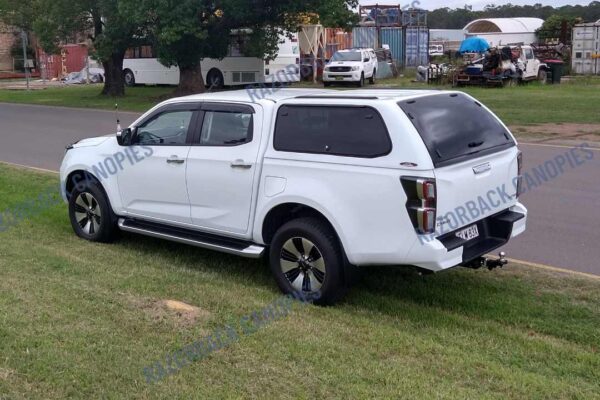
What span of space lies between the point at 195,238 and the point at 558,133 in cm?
1205

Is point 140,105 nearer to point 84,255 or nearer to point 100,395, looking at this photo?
point 84,255

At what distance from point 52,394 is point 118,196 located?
3409mm

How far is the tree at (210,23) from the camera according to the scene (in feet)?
78.8

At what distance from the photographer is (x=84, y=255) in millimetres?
6875

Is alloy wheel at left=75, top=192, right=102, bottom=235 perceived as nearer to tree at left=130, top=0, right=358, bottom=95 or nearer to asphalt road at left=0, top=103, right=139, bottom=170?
asphalt road at left=0, top=103, right=139, bottom=170

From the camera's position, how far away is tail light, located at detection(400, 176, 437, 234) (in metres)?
4.90

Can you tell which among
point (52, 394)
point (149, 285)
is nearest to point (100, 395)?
point (52, 394)

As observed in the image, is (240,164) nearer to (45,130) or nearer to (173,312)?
(173,312)

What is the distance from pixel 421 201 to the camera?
492 cm

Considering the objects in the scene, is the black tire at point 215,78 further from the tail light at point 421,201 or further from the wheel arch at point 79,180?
the tail light at point 421,201

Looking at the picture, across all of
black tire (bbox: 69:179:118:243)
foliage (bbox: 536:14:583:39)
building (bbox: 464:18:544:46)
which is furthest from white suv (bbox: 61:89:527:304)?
building (bbox: 464:18:544:46)

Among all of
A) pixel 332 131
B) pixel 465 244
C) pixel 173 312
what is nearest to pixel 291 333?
pixel 173 312

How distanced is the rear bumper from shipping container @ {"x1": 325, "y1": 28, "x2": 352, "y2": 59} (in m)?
35.5

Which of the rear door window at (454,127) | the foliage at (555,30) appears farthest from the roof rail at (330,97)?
Answer: the foliage at (555,30)
